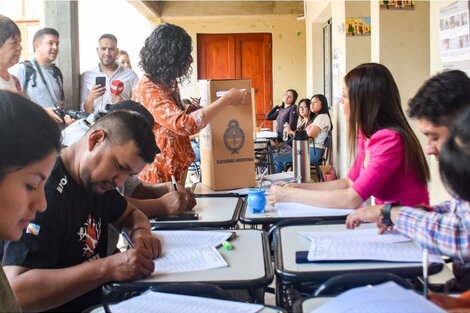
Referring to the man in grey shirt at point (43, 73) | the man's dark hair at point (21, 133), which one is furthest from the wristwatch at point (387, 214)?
the man in grey shirt at point (43, 73)

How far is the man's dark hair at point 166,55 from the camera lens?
8.84ft

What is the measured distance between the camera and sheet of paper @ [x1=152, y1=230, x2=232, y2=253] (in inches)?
71.6

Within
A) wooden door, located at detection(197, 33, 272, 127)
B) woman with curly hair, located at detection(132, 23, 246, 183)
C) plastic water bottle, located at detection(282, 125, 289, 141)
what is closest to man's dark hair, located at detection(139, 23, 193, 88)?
woman with curly hair, located at detection(132, 23, 246, 183)

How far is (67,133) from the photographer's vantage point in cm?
225

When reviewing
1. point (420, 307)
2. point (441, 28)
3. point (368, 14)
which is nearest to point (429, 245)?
point (420, 307)

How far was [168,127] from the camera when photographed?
8.55ft

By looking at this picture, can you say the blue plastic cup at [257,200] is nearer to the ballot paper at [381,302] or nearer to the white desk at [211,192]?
the white desk at [211,192]

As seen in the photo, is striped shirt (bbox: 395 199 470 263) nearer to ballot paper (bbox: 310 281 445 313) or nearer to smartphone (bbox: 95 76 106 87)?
ballot paper (bbox: 310 281 445 313)

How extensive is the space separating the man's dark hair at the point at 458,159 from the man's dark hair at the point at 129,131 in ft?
3.27

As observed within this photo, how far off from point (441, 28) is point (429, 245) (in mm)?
2222

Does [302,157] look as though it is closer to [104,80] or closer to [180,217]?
[180,217]

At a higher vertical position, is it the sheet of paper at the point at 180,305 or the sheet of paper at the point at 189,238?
the sheet of paper at the point at 189,238

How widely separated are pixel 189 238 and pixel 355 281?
708 millimetres

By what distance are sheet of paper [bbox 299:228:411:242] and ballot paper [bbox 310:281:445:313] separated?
699 mm
